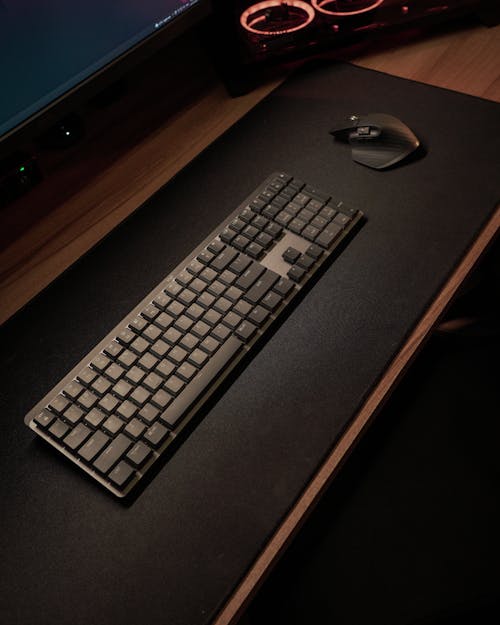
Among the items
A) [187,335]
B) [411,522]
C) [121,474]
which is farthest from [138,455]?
[411,522]

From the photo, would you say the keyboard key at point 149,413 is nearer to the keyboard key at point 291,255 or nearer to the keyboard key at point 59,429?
the keyboard key at point 59,429

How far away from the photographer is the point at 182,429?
640 millimetres

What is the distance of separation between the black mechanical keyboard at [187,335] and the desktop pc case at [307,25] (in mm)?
284

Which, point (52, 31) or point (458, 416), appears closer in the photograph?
point (52, 31)

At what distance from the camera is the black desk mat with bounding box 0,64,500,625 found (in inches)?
22.8

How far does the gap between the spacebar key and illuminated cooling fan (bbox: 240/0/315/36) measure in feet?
1.86

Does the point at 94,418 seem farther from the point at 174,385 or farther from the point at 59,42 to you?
the point at 59,42

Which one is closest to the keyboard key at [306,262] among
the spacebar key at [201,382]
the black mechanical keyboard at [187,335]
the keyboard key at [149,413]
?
the black mechanical keyboard at [187,335]

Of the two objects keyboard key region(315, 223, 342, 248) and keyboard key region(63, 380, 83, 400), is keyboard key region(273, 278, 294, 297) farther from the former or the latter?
keyboard key region(63, 380, 83, 400)

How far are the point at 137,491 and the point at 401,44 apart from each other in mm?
812

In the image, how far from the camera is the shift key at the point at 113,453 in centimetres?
61

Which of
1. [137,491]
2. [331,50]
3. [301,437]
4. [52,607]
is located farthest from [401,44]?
[52,607]

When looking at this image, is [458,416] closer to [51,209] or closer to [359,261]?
[359,261]

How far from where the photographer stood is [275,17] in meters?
1.02
